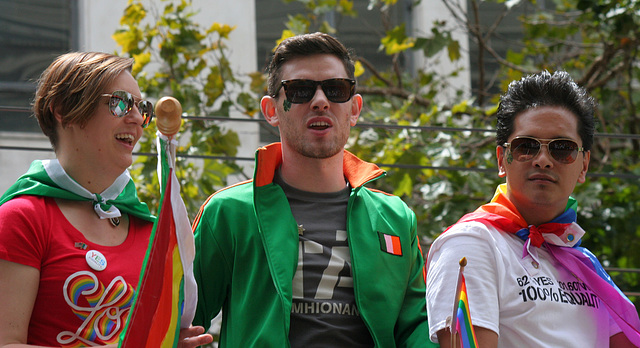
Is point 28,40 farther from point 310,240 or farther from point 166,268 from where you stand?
point 166,268

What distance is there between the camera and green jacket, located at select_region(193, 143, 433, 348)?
2834 millimetres

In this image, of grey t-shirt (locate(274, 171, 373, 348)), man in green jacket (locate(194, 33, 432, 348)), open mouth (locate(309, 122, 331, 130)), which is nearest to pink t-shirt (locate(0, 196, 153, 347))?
man in green jacket (locate(194, 33, 432, 348))

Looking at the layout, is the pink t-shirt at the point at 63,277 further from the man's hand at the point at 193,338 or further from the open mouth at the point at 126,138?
the open mouth at the point at 126,138

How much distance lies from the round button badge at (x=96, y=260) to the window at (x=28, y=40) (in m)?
5.48

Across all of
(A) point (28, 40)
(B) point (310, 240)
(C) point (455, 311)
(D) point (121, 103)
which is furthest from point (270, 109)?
(A) point (28, 40)

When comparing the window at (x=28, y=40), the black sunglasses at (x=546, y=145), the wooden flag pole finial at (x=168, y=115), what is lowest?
A: the black sunglasses at (x=546, y=145)

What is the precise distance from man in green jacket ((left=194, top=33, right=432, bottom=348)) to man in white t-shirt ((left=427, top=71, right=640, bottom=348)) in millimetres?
198

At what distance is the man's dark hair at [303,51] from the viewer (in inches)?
125

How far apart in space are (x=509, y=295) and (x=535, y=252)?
286 millimetres

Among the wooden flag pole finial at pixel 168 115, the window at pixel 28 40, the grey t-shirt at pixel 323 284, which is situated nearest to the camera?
the wooden flag pole finial at pixel 168 115

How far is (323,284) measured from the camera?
9.51ft

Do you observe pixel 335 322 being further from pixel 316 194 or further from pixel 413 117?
pixel 413 117

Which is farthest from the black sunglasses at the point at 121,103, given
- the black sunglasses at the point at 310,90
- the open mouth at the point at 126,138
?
the black sunglasses at the point at 310,90

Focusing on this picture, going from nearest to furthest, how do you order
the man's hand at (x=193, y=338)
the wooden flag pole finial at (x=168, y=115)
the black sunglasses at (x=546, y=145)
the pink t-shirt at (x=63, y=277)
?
the wooden flag pole finial at (x=168, y=115), the pink t-shirt at (x=63, y=277), the man's hand at (x=193, y=338), the black sunglasses at (x=546, y=145)
